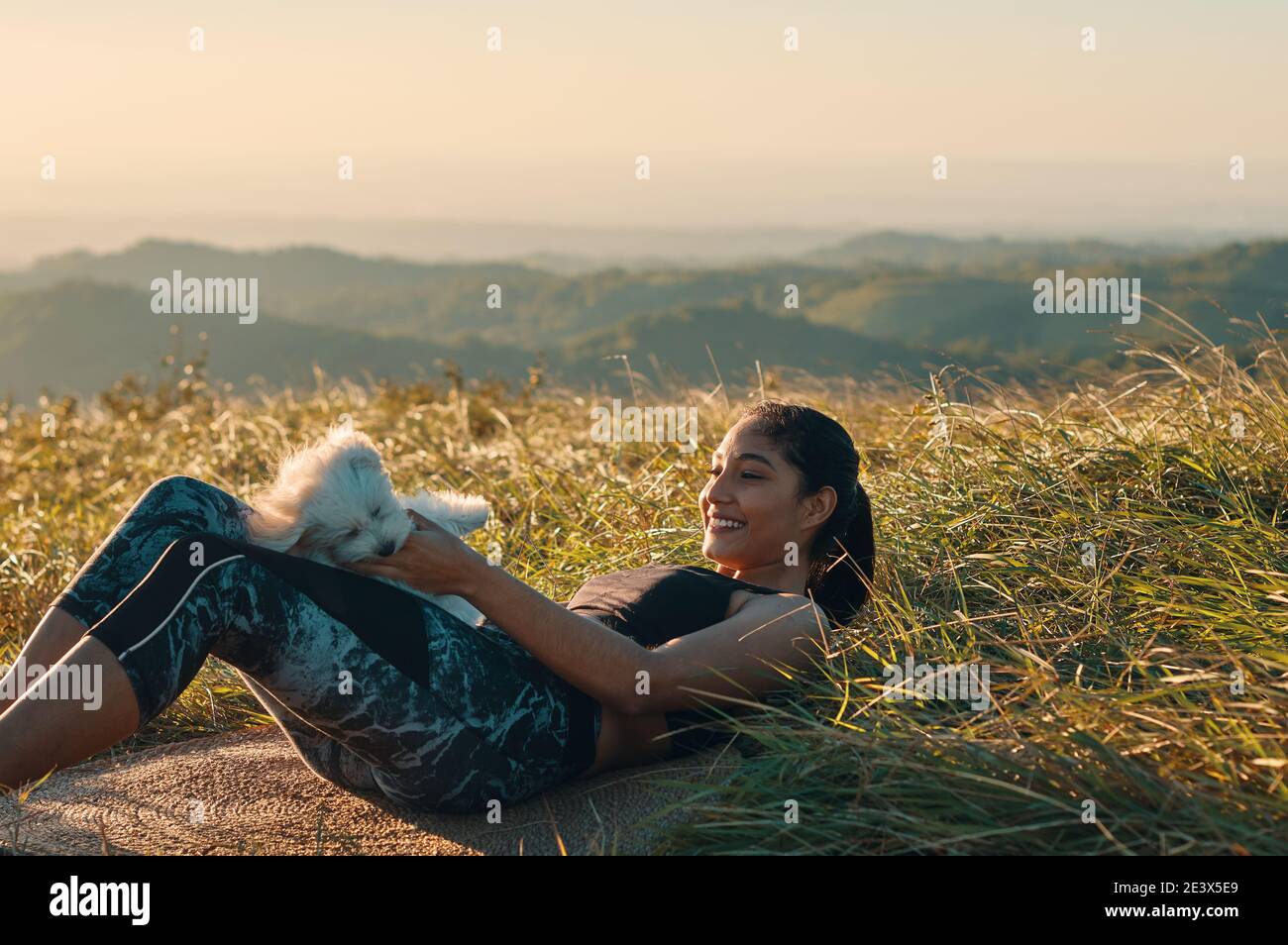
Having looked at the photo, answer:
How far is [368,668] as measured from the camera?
2.58 metres

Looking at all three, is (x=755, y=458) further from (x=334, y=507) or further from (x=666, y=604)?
(x=334, y=507)

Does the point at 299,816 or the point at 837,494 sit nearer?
the point at 299,816

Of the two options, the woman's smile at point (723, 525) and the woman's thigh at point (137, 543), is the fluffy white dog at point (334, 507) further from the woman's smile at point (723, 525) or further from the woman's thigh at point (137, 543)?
the woman's smile at point (723, 525)

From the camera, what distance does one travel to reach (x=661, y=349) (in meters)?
91.0

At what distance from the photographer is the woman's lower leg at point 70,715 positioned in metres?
2.36

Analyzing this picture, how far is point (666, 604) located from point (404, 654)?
0.73m

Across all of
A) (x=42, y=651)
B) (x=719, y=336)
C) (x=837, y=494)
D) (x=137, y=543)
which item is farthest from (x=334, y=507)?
(x=719, y=336)

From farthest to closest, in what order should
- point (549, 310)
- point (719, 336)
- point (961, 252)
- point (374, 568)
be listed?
point (961, 252) < point (549, 310) < point (719, 336) < point (374, 568)

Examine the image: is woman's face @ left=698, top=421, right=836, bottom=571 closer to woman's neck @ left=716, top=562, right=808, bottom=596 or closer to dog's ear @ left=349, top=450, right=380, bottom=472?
woman's neck @ left=716, top=562, right=808, bottom=596

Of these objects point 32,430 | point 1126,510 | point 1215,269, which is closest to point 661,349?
point 1215,269

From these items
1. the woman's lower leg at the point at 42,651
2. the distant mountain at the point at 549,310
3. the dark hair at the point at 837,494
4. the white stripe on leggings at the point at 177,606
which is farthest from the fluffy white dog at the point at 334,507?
the distant mountain at the point at 549,310

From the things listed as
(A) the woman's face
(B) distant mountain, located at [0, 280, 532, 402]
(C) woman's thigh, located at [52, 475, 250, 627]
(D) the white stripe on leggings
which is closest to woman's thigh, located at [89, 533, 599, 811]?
(D) the white stripe on leggings

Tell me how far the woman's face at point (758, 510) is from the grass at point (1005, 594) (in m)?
0.33
